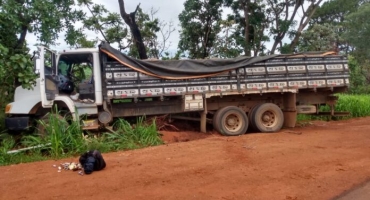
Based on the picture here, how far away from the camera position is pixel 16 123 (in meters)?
9.45

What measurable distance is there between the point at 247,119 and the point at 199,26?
1004cm

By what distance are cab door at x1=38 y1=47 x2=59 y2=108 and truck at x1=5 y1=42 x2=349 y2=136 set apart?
0.01m

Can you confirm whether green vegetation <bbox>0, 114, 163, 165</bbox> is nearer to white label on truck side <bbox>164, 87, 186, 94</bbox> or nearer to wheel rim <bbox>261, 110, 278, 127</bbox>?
white label on truck side <bbox>164, 87, 186, 94</bbox>

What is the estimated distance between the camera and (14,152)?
862 centimetres

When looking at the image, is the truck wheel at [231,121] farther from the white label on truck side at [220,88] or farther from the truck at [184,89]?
the white label on truck side at [220,88]

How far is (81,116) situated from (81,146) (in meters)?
1.14

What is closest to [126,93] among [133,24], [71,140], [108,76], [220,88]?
[108,76]

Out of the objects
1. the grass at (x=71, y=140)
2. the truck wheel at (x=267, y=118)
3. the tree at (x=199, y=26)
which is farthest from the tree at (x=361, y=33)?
the grass at (x=71, y=140)

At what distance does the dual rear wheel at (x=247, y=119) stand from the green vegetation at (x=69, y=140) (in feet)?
6.47

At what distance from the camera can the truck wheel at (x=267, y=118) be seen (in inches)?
452

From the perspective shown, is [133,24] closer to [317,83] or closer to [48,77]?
[48,77]

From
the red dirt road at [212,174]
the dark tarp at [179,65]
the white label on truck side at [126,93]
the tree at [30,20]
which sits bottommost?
the red dirt road at [212,174]

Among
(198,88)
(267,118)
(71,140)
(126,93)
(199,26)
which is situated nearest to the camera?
(71,140)

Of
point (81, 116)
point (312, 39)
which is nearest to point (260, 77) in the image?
point (81, 116)
